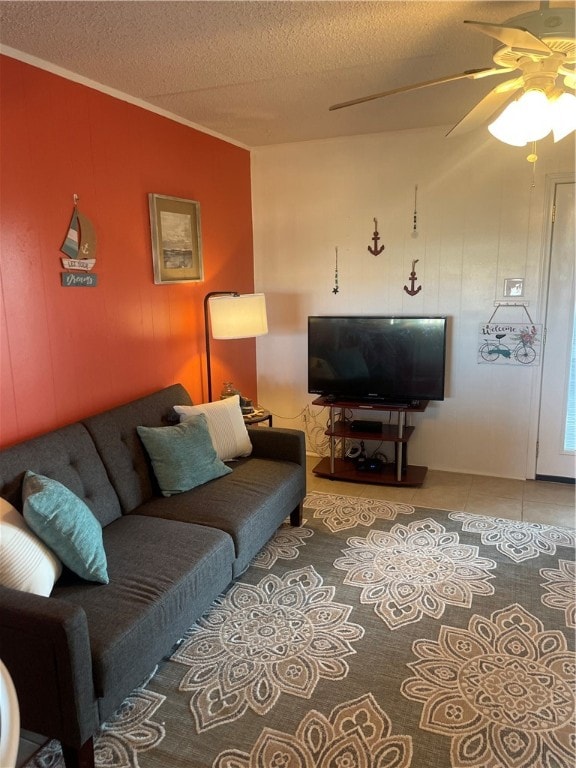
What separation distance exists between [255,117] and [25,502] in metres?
2.81

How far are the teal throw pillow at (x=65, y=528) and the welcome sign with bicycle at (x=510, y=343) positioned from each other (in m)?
3.05

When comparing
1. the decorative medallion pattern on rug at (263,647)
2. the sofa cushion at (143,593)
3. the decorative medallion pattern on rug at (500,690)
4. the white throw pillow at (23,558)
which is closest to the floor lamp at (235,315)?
the sofa cushion at (143,593)

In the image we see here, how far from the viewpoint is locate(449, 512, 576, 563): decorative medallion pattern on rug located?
10.1 feet

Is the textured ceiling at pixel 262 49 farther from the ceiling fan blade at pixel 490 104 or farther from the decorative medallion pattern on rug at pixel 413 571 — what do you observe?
the decorative medallion pattern on rug at pixel 413 571

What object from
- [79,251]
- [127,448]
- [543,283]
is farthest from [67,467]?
[543,283]

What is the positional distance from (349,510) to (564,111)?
255 cm

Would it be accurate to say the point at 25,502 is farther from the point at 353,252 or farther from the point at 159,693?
the point at 353,252

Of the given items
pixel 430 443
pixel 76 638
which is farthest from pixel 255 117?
pixel 76 638

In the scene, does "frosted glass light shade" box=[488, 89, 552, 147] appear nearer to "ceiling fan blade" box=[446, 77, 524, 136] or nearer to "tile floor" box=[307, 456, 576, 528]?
"ceiling fan blade" box=[446, 77, 524, 136]

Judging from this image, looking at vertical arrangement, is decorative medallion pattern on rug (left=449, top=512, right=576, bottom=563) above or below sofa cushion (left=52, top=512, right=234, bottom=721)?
below

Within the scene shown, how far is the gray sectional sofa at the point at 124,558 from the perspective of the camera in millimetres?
1673

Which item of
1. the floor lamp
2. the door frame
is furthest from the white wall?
the floor lamp

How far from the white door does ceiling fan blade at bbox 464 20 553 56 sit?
2.13m

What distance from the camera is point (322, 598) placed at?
2.69 metres
